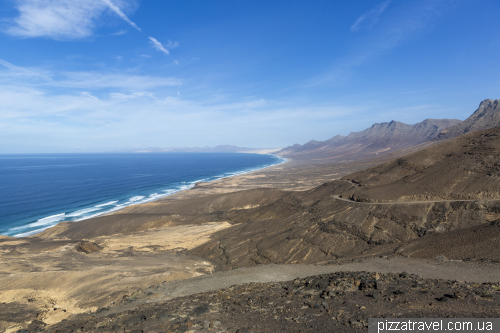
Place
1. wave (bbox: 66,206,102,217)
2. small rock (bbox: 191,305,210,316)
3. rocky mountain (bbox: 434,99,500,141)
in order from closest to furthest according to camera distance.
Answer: small rock (bbox: 191,305,210,316) < wave (bbox: 66,206,102,217) < rocky mountain (bbox: 434,99,500,141)

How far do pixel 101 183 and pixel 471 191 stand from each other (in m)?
97.8

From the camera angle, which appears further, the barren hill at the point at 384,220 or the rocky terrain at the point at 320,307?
the barren hill at the point at 384,220

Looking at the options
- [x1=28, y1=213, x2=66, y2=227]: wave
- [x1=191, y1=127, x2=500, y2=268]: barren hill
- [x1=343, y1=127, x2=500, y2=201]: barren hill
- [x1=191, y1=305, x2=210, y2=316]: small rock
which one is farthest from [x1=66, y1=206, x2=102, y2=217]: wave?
[x1=191, y1=305, x2=210, y2=316]: small rock

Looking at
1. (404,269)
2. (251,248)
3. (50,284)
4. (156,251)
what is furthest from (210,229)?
(404,269)

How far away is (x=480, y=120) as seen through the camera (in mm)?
140375

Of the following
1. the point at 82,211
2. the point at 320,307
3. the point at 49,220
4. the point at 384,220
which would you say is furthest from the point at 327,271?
the point at 82,211

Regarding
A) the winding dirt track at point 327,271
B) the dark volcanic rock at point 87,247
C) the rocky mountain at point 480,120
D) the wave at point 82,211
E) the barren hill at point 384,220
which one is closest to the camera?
the winding dirt track at point 327,271

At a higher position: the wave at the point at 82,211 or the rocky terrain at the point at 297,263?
the rocky terrain at the point at 297,263

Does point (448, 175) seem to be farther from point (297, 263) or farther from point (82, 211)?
point (82, 211)

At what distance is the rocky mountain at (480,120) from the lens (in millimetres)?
132000

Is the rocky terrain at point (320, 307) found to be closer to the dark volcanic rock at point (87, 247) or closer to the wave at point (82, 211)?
the dark volcanic rock at point (87, 247)

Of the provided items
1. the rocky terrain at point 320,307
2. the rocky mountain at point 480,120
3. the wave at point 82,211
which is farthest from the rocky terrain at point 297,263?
the rocky mountain at point 480,120

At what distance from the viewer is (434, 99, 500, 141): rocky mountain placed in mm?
132000

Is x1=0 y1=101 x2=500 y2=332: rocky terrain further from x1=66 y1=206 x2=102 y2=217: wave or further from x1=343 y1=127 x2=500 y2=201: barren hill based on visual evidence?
x1=66 y1=206 x2=102 y2=217: wave
